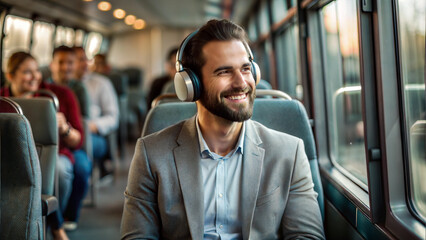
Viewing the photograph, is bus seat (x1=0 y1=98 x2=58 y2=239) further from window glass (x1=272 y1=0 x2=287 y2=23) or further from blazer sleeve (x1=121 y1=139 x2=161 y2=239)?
window glass (x1=272 y1=0 x2=287 y2=23)

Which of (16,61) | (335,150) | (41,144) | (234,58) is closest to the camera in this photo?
(234,58)

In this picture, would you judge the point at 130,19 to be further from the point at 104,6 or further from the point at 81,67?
the point at 81,67

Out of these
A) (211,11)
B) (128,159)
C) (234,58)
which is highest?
(211,11)

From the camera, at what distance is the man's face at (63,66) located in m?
4.56

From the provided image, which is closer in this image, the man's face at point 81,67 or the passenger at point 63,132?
the passenger at point 63,132

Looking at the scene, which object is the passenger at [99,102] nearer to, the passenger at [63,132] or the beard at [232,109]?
the passenger at [63,132]

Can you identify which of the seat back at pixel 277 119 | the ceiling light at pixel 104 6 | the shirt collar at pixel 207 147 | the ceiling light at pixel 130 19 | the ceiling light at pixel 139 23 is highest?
the ceiling light at pixel 139 23

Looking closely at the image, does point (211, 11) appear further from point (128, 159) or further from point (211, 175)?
point (211, 175)

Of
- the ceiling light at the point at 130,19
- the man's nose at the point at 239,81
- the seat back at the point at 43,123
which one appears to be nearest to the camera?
the man's nose at the point at 239,81

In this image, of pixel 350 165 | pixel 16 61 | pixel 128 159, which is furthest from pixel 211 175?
pixel 128 159

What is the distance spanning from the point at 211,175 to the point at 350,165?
1366 mm

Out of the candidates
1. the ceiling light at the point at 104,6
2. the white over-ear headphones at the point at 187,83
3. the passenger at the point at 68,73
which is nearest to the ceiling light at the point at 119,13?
the ceiling light at the point at 104,6

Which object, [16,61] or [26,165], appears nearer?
[26,165]

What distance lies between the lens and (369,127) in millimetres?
1874
